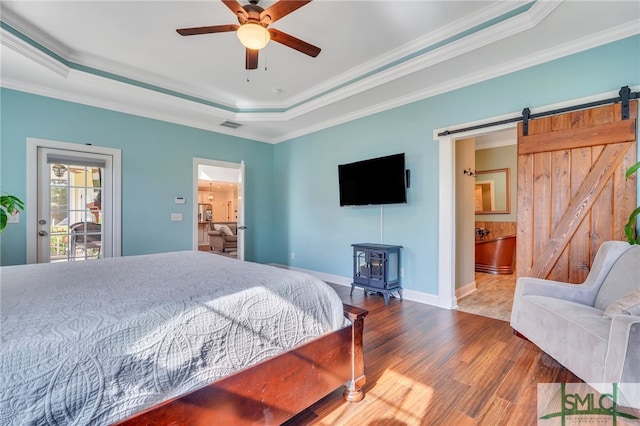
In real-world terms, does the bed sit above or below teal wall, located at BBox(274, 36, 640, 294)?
below

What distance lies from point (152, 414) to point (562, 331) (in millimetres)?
2309

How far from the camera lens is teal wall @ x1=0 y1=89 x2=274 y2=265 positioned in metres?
3.24

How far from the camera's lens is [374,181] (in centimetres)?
399

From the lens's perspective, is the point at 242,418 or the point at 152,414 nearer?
the point at 152,414

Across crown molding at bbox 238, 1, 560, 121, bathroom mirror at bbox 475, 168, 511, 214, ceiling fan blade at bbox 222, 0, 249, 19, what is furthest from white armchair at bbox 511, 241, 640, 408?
bathroom mirror at bbox 475, 168, 511, 214

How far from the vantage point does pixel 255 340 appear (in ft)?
4.33

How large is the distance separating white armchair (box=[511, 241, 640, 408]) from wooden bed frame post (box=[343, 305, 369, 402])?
50.8 inches

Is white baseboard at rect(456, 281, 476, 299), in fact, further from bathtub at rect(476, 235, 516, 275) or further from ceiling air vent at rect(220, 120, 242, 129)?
ceiling air vent at rect(220, 120, 242, 129)

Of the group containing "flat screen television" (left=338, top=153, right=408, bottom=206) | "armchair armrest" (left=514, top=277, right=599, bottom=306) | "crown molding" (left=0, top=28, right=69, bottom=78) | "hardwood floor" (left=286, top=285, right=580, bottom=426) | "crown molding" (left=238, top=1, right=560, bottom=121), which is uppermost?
"crown molding" (left=238, top=1, right=560, bottom=121)

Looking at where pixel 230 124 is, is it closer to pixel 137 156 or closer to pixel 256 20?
pixel 137 156

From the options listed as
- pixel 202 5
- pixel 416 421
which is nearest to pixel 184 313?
pixel 416 421

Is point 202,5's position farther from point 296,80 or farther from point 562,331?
point 562,331

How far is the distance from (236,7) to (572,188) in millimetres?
3126

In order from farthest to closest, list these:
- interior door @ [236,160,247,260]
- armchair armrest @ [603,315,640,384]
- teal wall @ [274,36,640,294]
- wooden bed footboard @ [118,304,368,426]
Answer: interior door @ [236,160,247,260]
teal wall @ [274,36,640,294]
armchair armrest @ [603,315,640,384]
wooden bed footboard @ [118,304,368,426]
